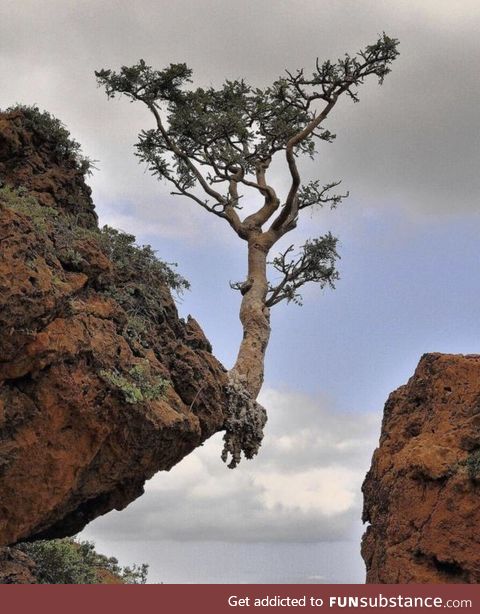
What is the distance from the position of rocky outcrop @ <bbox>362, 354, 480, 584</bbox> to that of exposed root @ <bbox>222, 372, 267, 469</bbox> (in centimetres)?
463

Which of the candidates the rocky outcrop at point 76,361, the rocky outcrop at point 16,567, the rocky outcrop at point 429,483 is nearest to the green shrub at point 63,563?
the rocky outcrop at point 16,567

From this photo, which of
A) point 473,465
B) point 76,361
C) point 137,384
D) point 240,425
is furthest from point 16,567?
point 473,465

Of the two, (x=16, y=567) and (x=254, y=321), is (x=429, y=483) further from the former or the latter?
(x=16, y=567)

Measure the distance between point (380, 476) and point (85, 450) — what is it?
4457 mm

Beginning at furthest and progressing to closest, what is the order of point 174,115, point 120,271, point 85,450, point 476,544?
point 174,115
point 120,271
point 85,450
point 476,544

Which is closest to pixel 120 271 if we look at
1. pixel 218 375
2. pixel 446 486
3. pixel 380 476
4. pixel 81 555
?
pixel 218 375

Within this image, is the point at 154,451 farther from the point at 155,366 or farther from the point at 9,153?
the point at 9,153

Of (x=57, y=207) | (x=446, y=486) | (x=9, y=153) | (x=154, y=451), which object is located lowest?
(x=446, y=486)

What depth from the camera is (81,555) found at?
19.1 m

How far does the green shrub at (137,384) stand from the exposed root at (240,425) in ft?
9.19

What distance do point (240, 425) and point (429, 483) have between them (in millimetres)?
6319

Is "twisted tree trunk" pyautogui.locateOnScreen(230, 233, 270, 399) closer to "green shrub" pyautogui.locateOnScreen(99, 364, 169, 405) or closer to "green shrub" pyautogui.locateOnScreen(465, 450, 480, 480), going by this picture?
"green shrub" pyautogui.locateOnScreen(99, 364, 169, 405)

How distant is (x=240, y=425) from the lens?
14.9 meters

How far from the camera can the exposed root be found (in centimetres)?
1488
